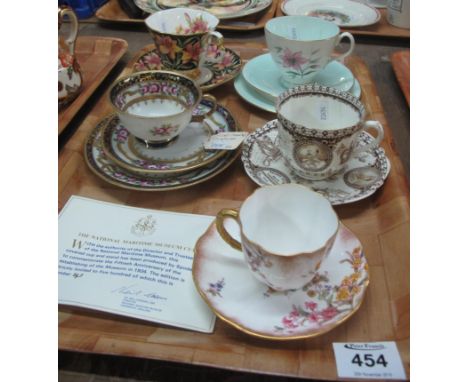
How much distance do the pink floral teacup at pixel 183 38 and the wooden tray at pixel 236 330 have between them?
0.93ft

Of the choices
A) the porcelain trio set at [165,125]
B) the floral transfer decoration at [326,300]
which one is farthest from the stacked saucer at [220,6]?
the floral transfer decoration at [326,300]

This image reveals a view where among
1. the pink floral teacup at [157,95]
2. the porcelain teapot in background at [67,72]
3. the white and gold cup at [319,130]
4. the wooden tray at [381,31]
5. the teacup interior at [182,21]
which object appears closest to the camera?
the white and gold cup at [319,130]

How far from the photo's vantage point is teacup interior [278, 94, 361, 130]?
25.7 inches

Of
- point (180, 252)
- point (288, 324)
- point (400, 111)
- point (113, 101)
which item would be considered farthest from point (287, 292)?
point (400, 111)

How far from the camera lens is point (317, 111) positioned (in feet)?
2.19

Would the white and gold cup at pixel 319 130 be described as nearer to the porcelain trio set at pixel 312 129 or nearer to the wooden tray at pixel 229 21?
the porcelain trio set at pixel 312 129

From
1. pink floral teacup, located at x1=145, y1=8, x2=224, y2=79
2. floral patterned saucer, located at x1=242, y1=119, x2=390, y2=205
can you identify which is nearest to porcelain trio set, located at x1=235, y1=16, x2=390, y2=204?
floral patterned saucer, located at x1=242, y1=119, x2=390, y2=205

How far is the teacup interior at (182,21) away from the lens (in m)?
0.91

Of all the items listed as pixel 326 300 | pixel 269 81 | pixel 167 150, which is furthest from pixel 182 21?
pixel 326 300

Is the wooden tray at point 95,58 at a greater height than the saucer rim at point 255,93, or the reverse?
the wooden tray at point 95,58

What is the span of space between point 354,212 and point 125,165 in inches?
13.4

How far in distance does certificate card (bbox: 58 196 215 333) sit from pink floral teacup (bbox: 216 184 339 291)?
3.2 inches

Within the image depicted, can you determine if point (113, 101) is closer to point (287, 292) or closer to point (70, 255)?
point (70, 255)

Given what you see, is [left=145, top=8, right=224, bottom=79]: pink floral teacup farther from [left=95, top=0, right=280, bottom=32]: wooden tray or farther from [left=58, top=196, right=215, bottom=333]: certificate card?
[left=58, top=196, right=215, bottom=333]: certificate card
